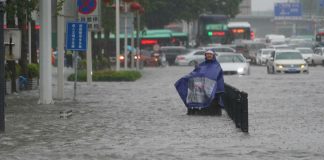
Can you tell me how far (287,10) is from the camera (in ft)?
406

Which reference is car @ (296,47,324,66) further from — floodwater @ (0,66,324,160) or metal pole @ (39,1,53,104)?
metal pole @ (39,1,53,104)

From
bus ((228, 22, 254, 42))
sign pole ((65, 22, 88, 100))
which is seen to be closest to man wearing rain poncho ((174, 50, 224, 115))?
sign pole ((65, 22, 88, 100))

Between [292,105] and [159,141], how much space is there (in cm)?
1010

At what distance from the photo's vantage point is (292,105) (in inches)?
1004

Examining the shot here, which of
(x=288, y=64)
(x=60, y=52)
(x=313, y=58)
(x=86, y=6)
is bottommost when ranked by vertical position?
(x=313, y=58)

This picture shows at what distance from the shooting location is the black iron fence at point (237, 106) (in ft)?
57.1

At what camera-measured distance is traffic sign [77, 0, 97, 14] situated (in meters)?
29.0

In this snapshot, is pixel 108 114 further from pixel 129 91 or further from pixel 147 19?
pixel 147 19

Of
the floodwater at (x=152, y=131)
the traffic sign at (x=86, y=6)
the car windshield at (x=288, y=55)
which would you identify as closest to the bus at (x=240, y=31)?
the car windshield at (x=288, y=55)

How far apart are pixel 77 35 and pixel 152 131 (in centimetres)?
1021

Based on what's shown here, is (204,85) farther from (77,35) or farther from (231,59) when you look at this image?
(231,59)

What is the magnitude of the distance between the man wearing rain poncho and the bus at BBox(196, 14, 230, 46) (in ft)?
239

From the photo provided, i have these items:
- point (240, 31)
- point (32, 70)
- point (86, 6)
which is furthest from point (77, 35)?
point (240, 31)

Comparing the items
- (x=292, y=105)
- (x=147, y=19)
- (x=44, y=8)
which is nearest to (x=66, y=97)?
(x=44, y=8)
